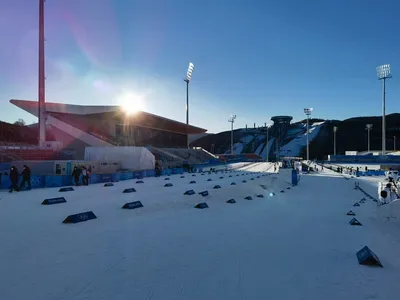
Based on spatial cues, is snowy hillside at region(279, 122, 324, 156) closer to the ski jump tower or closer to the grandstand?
the ski jump tower

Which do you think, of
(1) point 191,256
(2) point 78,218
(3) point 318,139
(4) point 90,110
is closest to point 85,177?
(2) point 78,218

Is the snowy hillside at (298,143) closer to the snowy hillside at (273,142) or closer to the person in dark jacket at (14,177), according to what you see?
the snowy hillside at (273,142)

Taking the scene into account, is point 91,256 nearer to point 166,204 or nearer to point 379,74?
point 166,204

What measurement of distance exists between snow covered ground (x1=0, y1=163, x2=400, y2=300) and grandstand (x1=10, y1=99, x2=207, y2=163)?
35.4 meters

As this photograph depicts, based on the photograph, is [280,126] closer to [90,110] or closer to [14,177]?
[90,110]

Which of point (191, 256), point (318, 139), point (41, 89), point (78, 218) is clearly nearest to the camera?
point (191, 256)

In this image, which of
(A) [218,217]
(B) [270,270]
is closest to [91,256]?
(B) [270,270]

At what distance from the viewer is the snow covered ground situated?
4.36m

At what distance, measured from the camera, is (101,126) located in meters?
54.2

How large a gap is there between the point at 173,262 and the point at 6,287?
2.80 meters

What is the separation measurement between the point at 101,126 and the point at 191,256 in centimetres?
5249

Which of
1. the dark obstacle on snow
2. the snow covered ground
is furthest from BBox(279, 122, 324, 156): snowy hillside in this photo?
the dark obstacle on snow

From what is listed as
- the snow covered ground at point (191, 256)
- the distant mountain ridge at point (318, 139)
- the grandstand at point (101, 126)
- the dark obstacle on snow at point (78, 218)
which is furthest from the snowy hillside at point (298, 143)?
the dark obstacle on snow at point (78, 218)

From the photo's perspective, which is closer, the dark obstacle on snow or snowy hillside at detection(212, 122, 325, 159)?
the dark obstacle on snow
